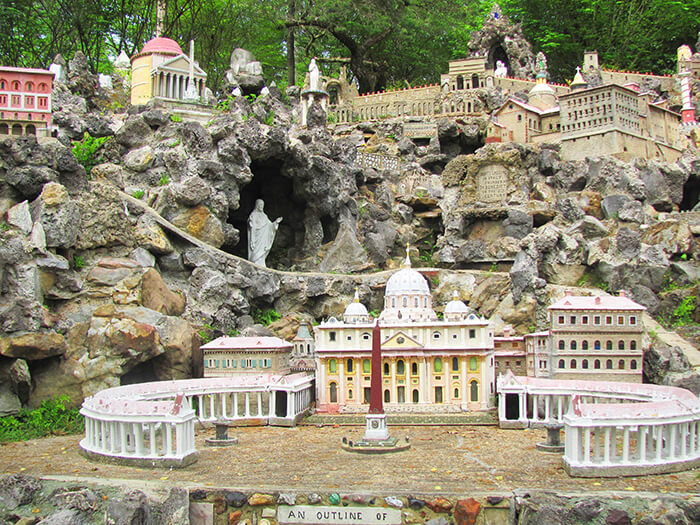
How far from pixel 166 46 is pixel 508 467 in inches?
1843

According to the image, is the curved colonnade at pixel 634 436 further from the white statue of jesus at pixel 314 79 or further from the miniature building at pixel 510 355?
the white statue of jesus at pixel 314 79

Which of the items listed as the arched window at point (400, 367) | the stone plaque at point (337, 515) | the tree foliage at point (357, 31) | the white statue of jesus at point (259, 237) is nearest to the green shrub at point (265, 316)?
the white statue of jesus at point (259, 237)

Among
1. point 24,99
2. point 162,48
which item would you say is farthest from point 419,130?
point 24,99

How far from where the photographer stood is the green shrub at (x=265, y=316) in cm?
5197

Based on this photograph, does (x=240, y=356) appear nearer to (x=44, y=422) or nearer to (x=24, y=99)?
(x=44, y=422)

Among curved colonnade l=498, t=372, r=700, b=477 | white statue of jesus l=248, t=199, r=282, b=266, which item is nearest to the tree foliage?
white statue of jesus l=248, t=199, r=282, b=266

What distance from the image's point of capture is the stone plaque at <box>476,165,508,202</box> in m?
59.6

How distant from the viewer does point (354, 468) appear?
3103cm

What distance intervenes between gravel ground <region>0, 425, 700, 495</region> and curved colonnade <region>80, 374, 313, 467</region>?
98 cm

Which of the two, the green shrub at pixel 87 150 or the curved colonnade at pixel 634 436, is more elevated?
the green shrub at pixel 87 150

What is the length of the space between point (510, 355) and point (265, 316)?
1758 cm

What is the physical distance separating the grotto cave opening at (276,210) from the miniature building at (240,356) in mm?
15112

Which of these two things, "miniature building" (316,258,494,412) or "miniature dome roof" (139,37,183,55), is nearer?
"miniature building" (316,258,494,412)

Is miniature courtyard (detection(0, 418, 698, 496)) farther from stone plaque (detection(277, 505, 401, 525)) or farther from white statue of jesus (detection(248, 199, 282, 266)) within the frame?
white statue of jesus (detection(248, 199, 282, 266))
